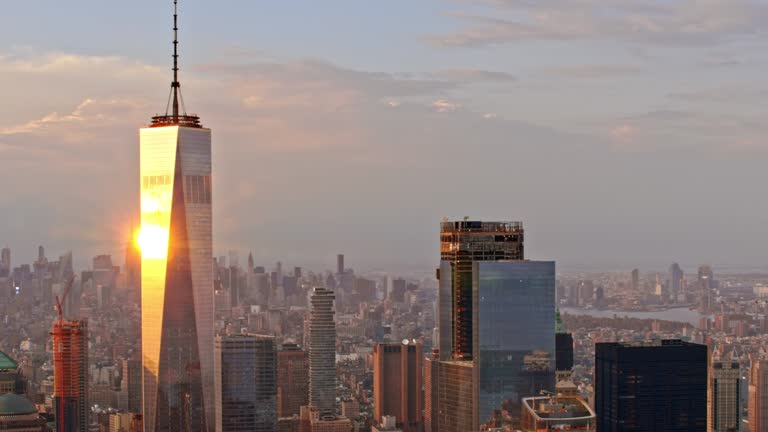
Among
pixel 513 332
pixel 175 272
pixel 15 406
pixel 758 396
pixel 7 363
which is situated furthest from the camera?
pixel 7 363

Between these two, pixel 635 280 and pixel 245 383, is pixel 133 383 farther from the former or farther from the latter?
pixel 635 280

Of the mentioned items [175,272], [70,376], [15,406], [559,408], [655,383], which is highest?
[175,272]

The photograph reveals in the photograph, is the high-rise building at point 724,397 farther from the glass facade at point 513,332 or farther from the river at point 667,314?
the glass facade at point 513,332

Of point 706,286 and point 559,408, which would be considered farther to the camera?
point 706,286

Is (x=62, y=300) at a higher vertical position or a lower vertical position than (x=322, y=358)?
higher

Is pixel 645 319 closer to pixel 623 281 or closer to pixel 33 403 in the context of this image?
pixel 623 281

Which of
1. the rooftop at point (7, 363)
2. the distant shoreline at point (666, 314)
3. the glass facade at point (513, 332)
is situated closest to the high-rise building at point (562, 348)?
the glass facade at point (513, 332)

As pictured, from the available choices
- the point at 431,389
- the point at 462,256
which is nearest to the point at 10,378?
the point at 431,389

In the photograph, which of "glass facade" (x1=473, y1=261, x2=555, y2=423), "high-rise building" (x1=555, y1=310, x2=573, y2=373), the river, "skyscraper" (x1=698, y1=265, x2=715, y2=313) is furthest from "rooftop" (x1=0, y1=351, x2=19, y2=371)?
"skyscraper" (x1=698, y1=265, x2=715, y2=313)
